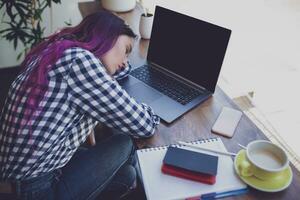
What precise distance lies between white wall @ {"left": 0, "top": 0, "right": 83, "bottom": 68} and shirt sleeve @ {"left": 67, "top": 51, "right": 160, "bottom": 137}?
5.62 ft

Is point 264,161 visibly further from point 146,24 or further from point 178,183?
point 146,24

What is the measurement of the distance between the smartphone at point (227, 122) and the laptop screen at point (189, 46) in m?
0.12

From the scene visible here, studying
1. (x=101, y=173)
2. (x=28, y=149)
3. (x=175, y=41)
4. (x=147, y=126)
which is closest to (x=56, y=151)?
(x=28, y=149)

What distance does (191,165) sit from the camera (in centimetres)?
90

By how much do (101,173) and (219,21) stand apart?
1804mm

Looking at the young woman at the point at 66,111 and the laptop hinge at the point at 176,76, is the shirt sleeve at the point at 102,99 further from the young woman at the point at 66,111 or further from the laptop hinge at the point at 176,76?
the laptop hinge at the point at 176,76

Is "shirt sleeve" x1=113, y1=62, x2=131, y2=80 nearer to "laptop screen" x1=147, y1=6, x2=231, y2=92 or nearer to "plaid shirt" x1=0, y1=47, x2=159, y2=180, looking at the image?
"laptop screen" x1=147, y1=6, x2=231, y2=92

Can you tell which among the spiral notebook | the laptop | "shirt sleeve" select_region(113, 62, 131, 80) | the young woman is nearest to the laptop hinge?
the laptop

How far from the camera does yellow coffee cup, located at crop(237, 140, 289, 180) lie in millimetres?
857

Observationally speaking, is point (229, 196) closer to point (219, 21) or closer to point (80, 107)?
point (80, 107)

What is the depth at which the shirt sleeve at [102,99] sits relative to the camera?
0.97 m

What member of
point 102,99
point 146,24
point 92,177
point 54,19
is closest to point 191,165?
point 102,99

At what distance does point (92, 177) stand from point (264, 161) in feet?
1.94

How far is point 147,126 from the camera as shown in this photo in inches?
→ 41.3
